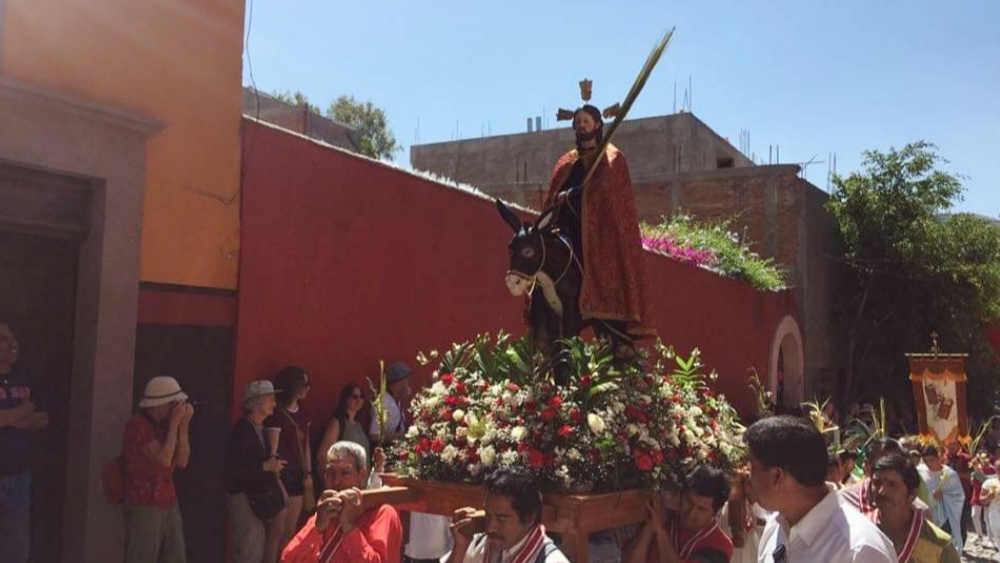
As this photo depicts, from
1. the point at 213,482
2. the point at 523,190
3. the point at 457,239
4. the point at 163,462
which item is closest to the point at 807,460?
the point at 163,462

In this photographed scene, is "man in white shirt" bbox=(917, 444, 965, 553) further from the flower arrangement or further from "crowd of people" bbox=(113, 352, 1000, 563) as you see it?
the flower arrangement

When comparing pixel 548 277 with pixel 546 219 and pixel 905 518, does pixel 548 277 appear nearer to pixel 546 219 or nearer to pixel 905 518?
pixel 546 219

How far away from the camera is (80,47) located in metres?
5.55

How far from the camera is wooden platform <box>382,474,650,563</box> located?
12.0 feet

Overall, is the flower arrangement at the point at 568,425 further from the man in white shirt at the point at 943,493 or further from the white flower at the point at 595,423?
the man in white shirt at the point at 943,493

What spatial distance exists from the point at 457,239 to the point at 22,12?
4485mm

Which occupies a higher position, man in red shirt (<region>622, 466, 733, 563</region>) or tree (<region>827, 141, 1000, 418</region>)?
tree (<region>827, 141, 1000, 418</region>)

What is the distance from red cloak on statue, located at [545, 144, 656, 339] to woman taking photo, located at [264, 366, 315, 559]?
247 centimetres

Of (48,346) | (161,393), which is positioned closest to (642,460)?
Result: (161,393)

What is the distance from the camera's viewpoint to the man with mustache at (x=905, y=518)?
372cm

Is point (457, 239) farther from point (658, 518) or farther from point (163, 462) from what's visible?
point (658, 518)

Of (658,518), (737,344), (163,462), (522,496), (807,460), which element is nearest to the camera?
(807,460)

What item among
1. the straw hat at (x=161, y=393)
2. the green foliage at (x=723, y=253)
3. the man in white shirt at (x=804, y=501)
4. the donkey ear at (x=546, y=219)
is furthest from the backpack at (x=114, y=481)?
the green foliage at (x=723, y=253)

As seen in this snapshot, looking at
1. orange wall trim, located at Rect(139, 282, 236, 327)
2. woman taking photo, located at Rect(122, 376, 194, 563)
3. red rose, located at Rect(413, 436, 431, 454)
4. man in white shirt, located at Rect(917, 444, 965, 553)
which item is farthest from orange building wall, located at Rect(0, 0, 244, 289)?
man in white shirt, located at Rect(917, 444, 965, 553)
